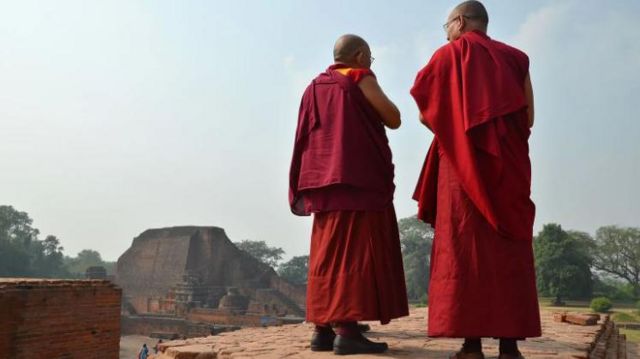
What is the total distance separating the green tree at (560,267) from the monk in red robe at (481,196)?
2298 cm

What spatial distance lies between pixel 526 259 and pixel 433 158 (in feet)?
1.94

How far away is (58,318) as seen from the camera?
630 centimetres

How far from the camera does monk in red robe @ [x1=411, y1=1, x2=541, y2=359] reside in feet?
6.74

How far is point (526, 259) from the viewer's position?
2121 millimetres

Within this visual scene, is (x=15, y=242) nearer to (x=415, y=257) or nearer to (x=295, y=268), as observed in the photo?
(x=295, y=268)

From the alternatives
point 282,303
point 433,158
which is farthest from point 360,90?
point 282,303

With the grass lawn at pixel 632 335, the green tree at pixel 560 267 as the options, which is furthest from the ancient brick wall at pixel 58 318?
the green tree at pixel 560 267

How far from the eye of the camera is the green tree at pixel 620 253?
35.2 m

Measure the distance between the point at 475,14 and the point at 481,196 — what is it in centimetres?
88

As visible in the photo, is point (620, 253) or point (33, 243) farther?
point (33, 243)

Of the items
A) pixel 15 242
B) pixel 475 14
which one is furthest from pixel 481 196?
pixel 15 242

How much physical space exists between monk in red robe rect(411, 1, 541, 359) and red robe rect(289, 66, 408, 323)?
1.42 feet

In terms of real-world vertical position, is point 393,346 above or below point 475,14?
below

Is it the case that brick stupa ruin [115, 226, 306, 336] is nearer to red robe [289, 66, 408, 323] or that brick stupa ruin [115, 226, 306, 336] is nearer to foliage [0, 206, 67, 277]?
foliage [0, 206, 67, 277]
